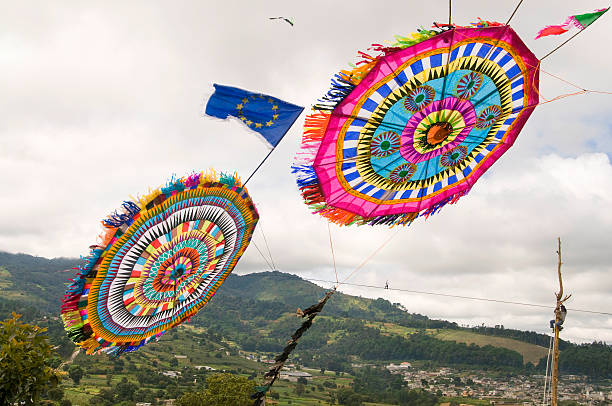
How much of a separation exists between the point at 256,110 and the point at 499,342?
18366 centimetres

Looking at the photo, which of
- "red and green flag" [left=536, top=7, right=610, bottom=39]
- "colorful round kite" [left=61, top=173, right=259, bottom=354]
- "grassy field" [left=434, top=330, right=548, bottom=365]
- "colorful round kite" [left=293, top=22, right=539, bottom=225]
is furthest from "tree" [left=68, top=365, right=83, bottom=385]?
"grassy field" [left=434, top=330, right=548, bottom=365]

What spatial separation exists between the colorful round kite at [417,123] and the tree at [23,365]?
5756 millimetres

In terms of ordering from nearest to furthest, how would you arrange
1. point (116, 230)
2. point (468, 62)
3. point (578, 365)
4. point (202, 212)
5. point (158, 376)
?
point (468, 62) → point (116, 230) → point (202, 212) → point (158, 376) → point (578, 365)

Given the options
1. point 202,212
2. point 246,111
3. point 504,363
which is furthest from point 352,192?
point 504,363

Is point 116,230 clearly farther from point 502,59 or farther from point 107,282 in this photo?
point 502,59

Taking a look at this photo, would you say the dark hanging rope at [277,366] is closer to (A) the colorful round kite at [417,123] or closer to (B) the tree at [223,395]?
(A) the colorful round kite at [417,123]

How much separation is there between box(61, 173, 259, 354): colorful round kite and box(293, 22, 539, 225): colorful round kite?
2.56m

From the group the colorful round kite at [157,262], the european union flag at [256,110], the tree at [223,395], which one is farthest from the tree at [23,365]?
the tree at [223,395]

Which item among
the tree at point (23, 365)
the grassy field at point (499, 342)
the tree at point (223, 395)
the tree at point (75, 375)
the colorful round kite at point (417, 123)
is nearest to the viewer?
the colorful round kite at point (417, 123)

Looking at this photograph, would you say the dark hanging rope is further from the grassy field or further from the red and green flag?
the grassy field

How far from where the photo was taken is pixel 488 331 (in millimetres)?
188375

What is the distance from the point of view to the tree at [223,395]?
127 feet

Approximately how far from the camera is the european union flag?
737 centimetres

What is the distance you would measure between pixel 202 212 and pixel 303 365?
165789 mm
